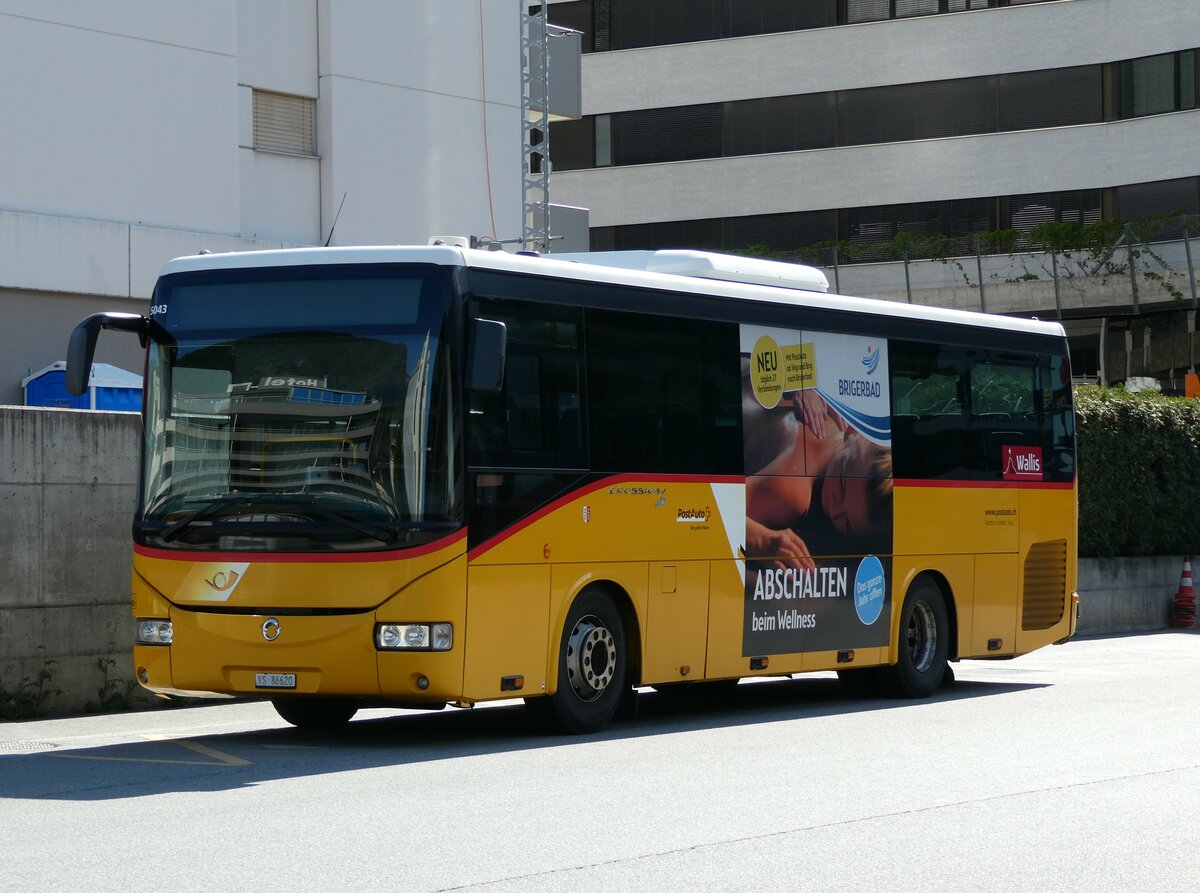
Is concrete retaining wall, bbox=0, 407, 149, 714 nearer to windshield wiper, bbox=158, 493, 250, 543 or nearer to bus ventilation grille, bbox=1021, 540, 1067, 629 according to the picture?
→ windshield wiper, bbox=158, 493, 250, 543

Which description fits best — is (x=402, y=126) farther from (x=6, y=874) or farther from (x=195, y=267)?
(x=6, y=874)

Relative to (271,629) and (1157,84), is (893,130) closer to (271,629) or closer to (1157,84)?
(1157,84)

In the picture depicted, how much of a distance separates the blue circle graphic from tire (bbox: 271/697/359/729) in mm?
4322

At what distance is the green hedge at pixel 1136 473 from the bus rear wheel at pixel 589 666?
1377 centimetres

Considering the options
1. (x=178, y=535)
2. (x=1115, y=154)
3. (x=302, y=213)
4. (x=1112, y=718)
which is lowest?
(x=1112, y=718)

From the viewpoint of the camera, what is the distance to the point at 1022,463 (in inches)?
688

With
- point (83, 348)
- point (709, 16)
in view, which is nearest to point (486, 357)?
point (83, 348)

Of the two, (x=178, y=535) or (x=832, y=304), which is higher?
(x=832, y=304)

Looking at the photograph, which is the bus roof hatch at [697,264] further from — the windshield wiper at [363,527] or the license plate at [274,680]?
the license plate at [274,680]

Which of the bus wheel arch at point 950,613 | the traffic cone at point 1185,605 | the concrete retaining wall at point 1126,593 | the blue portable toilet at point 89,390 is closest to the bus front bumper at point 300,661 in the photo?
the bus wheel arch at point 950,613

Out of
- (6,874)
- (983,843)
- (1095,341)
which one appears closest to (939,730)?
(983,843)

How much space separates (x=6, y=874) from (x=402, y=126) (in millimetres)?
20278

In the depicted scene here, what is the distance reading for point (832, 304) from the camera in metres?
15.4

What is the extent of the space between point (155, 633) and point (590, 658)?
2826 mm
